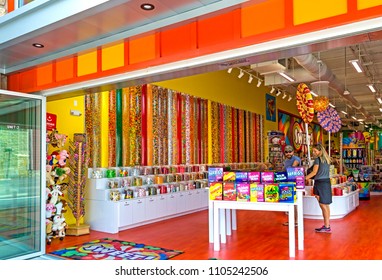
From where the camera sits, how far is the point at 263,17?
3.36 meters

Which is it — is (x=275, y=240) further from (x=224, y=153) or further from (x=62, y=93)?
(x=224, y=153)

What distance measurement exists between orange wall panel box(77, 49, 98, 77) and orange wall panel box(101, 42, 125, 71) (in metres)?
0.16

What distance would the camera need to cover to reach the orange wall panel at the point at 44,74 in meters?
5.44

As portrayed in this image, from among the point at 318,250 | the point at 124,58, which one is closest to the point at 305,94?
the point at 318,250

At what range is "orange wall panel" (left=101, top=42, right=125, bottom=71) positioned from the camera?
14.9 ft

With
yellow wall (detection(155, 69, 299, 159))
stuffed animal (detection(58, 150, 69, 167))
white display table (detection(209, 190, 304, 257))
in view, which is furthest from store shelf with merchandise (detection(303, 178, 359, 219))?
stuffed animal (detection(58, 150, 69, 167))

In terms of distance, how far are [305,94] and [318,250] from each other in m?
4.66

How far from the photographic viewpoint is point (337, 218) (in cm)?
806

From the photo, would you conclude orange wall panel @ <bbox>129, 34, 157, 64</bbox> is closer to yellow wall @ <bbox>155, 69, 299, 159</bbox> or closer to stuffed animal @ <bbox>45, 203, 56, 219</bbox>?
stuffed animal @ <bbox>45, 203, 56, 219</bbox>

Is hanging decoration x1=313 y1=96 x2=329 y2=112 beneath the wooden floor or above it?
above

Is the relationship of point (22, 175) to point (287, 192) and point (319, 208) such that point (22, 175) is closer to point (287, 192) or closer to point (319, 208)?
point (287, 192)

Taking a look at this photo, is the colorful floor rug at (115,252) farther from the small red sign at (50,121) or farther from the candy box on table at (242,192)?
the small red sign at (50,121)

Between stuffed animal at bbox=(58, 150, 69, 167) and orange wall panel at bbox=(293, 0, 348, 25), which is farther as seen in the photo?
stuffed animal at bbox=(58, 150, 69, 167)

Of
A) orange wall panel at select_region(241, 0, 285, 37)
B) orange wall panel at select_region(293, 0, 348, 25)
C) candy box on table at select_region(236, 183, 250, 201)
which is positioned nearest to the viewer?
orange wall panel at select_region(293, 0, 348, 25)
